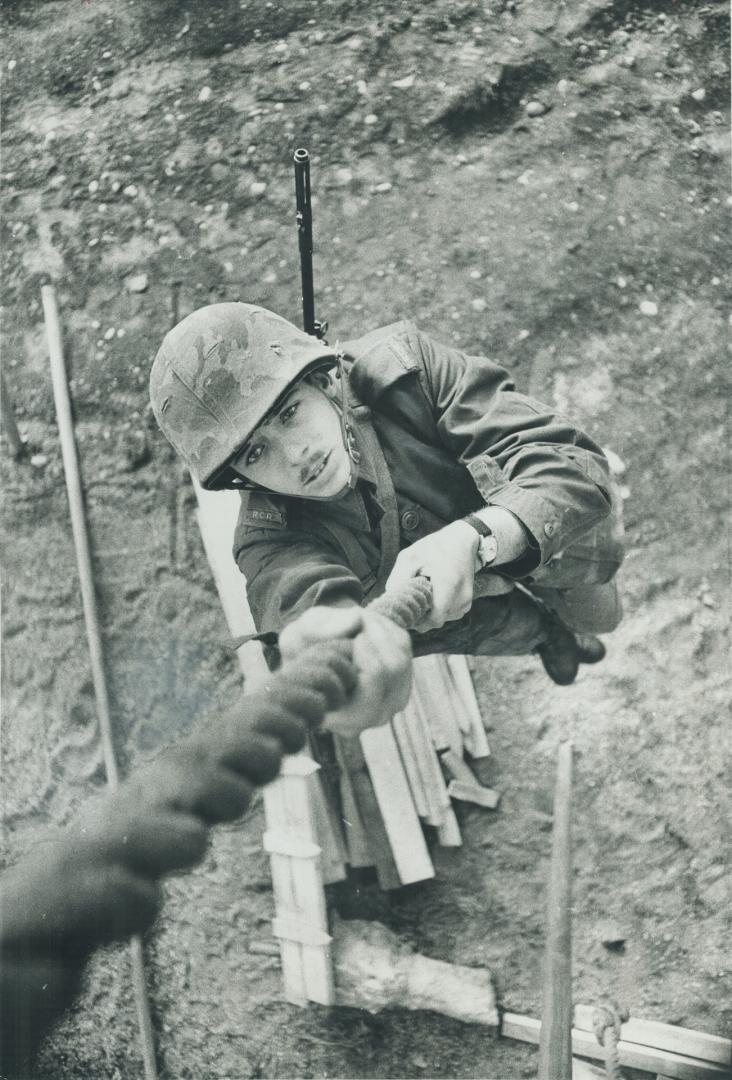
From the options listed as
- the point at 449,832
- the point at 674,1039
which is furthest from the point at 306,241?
the point at 674,1039

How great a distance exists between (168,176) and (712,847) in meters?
3.21

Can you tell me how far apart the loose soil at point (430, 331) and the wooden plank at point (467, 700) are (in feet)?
0.39

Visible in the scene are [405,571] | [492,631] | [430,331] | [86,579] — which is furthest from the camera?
[430,331]

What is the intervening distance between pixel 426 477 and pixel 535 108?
2.28 meters

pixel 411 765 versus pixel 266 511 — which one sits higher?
pixel 266 511

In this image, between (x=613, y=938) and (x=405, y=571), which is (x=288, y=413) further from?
(x=613, y=938)

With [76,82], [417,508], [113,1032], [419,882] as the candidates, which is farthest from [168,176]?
[113,1032]

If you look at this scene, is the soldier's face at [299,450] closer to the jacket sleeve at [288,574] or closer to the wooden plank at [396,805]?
the jacket sleeve at [288,574]

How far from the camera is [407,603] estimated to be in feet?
5.84

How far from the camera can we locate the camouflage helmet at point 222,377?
2084 mm

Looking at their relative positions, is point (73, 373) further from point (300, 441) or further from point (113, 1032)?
point (113, 1032)

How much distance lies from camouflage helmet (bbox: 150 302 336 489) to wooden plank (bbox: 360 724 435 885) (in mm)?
1404

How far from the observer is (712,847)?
3.21 metres

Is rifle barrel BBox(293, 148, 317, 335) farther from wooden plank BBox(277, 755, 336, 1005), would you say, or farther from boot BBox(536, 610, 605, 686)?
wooden plank BBox(277, 755, 336, 1005)
